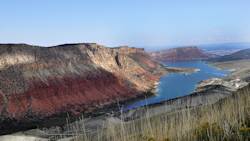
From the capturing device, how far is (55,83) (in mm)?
69875

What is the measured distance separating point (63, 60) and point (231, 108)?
69197 millimetres

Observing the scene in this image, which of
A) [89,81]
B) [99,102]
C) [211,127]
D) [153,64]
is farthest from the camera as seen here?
[153,64]

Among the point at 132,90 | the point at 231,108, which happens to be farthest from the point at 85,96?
the point at 231,108

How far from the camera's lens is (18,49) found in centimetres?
6806

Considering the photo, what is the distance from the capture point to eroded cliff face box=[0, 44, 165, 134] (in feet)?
194

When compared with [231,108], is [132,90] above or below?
below

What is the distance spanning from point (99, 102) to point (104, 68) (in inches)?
694

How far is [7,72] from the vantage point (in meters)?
63.4

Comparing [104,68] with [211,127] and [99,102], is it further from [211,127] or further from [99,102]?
[211,127]

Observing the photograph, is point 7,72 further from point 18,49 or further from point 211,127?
point 211,127

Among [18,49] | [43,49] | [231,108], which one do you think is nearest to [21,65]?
[18,49]

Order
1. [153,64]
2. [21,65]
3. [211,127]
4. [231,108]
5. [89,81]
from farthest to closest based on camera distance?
[153,64], [89,81], [21,65], [231,108], [211,127]

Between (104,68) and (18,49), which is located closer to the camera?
(18,49)

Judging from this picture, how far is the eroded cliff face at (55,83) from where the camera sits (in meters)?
59.2
